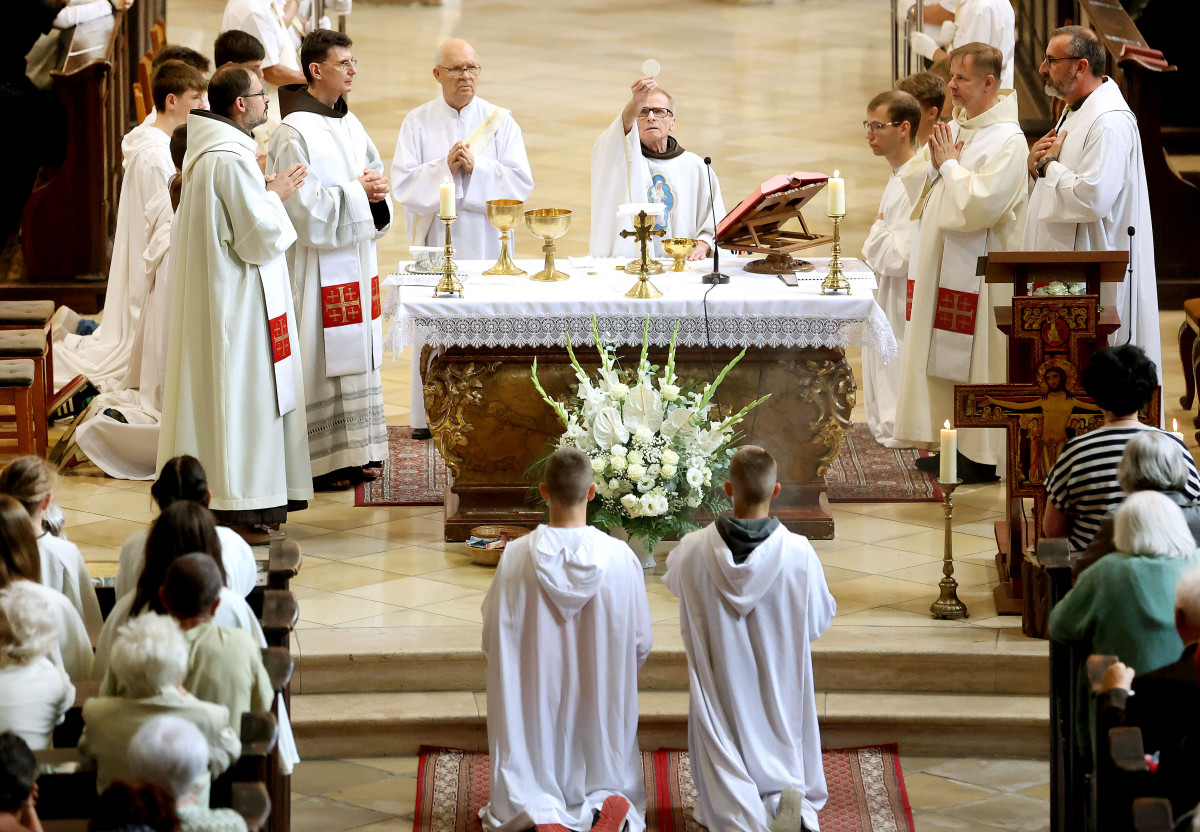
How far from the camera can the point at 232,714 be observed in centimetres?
400

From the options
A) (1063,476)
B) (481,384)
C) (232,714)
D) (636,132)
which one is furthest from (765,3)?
(232,714)

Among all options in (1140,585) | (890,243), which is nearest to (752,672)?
(1140,585)

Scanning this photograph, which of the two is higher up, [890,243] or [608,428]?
[890,243]

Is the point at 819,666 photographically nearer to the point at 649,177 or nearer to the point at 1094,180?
the point at 1094,180

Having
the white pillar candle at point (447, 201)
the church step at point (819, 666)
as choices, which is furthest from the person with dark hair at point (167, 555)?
the white pillar candle at point (447, 201)

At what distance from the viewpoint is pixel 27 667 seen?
3.88 meters

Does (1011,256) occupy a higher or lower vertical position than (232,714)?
higher

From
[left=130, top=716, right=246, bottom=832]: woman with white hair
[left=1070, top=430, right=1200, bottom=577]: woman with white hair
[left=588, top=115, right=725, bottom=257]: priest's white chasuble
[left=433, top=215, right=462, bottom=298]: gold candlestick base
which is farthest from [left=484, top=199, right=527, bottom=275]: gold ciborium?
[left=130, top=716, right=246, bottom=832]: woman with white hair

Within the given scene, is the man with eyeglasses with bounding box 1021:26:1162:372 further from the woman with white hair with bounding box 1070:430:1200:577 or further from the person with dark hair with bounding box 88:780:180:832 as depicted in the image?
the person with dark hair with bounding box 88:780:180:832

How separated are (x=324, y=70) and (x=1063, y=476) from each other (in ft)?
12.1

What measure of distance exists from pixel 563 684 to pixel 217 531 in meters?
1.06

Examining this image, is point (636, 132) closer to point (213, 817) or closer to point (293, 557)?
point (293, 557)

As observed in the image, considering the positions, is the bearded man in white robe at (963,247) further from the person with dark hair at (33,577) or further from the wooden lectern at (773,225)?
the person with dark hair at (33,577)

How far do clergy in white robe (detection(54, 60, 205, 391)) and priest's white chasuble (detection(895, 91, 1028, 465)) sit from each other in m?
3.42
